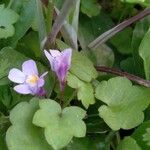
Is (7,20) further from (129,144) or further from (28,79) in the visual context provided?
(129,144)

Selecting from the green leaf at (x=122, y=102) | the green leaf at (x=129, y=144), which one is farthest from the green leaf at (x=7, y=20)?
the green leaf at (x=129, y=144)

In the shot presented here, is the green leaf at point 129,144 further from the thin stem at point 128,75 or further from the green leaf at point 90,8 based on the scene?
the green leaf at point 90,8

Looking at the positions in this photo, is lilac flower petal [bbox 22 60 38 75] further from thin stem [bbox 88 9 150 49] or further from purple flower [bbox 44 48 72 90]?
thin stem [bbox 88 9 150 49]

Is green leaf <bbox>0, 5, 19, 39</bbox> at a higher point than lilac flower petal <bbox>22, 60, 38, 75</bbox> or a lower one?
higher

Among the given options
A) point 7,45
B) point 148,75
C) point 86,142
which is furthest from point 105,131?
point 7,45

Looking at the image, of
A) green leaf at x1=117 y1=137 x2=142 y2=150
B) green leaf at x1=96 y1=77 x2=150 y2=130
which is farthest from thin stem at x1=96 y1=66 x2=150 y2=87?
green leaf at x1=117 y1=137 x2=142 y2=150

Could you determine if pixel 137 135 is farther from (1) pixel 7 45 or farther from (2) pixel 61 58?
(1) pixel 7 45

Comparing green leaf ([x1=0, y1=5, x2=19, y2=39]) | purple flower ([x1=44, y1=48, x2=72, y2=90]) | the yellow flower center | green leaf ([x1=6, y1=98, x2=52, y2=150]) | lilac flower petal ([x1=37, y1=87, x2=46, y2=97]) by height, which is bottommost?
green leaf ([x1=6, y1=98, x2=52, y2=150])
